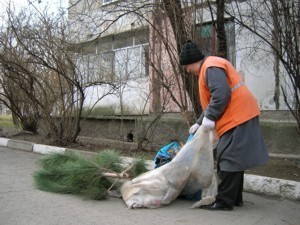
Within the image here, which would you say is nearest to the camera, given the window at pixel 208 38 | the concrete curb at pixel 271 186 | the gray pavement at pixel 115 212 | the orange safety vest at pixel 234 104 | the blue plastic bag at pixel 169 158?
A: the gray pavement at pixel 115 212

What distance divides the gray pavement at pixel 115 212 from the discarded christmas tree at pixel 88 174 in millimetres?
101

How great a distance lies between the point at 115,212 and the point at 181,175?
31.4 inches

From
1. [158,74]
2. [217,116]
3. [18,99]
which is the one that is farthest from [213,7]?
[18,99]

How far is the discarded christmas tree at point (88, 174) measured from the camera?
458 centimetres

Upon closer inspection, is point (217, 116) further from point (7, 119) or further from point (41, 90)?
point (7, 119)

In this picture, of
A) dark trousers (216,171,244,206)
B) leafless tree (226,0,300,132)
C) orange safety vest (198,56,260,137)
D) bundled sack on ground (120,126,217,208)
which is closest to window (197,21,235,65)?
leafless tree (226,0,300,132)

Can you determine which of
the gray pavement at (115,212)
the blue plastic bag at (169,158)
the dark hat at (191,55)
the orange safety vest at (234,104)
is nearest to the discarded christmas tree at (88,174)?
the gray pavement at (115,212)

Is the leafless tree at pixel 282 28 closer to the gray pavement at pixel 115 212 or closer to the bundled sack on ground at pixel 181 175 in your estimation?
the gray pavement at pixel 115 212

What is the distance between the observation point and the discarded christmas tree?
4.58m

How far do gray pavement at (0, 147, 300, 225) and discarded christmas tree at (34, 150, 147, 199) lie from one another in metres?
0.10

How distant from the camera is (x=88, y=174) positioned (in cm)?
459

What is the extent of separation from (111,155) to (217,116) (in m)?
1.60

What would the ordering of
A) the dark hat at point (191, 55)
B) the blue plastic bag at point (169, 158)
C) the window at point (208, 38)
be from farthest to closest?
the window at point (208, 38), the blue plastic bag at point (169, 158), the dark hat at point (191, 55)

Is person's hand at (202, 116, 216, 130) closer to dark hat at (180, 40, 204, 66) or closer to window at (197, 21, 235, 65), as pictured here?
dark hat at (180, 40, 204, 66)
